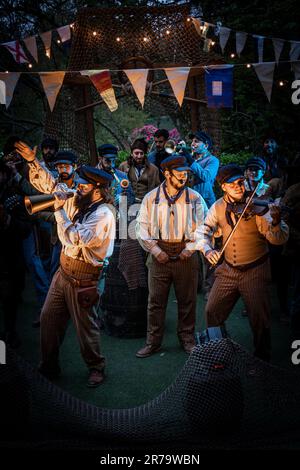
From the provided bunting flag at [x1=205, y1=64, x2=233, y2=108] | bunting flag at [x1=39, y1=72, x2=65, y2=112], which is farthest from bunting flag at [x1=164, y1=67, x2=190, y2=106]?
bunting flag at [x1=39, y1=72, x2=65, y2=112]

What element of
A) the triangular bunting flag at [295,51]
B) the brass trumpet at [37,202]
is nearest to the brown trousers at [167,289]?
the brass trumpet at [37,202]

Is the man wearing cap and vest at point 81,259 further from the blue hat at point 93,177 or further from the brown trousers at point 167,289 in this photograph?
the brown trousers at point 167,289

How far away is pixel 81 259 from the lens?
4430 mm

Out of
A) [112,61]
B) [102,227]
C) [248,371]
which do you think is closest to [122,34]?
[112,61]

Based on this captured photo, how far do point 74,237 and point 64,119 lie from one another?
5.55 meters

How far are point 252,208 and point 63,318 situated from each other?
2249 millimetres

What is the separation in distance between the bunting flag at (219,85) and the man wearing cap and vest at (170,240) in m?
2.20

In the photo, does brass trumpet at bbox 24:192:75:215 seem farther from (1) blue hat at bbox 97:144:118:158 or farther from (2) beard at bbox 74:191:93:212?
(1) blue hat at bbox 97:144:118:158

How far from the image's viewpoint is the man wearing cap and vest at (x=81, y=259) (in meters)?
4.32

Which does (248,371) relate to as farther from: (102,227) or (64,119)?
(64,119)

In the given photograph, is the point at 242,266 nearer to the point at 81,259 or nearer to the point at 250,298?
the point at 250,298
